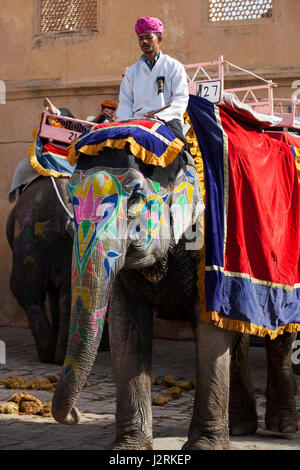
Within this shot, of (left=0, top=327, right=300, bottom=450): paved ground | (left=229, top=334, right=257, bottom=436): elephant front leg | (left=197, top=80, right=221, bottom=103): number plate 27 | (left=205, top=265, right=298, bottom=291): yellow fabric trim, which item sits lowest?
(left=0, top=327, right=300, bottom=450): paved ground

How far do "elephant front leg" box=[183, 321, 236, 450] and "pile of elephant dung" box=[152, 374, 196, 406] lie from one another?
4.92 feet

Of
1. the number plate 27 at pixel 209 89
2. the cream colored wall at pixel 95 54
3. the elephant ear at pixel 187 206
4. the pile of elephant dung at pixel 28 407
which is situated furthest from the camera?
the cream colored wall at pixel 95 54

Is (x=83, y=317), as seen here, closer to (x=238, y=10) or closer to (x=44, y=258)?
(x=44, y=258)

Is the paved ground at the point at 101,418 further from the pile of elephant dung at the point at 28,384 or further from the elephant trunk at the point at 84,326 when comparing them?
the elephant trunk at the point at 84,326

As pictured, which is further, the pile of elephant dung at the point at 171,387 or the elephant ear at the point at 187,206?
the pile of elephant dung at the point at 171,387

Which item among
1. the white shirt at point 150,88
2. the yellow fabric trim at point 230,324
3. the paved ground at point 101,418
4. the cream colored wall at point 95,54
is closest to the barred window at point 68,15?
the cream colored wall at point 95,54

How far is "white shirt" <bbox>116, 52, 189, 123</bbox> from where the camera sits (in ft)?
13.6

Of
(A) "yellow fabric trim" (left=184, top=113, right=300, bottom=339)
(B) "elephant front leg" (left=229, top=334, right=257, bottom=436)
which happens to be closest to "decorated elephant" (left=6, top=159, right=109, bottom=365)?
(B) "elephant front leg" (left=229, top=334, right=257, bottom=436)

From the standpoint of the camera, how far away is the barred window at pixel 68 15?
30.8ft

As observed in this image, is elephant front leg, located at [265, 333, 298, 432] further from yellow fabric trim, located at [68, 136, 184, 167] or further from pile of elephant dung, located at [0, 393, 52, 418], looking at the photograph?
yellow fabric trim, located at [68, 136, 184, 167]

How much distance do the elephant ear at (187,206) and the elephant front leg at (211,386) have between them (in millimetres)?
448

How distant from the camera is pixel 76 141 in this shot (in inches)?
142

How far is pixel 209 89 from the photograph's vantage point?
5.25m

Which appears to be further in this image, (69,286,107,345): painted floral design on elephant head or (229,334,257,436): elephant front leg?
(229,334,257,436): elephant front leg
